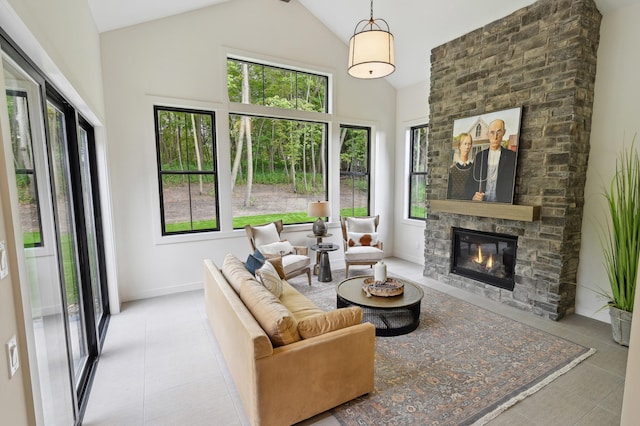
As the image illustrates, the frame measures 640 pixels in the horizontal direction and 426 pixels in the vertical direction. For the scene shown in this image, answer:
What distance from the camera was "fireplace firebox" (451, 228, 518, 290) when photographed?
13.0 ft

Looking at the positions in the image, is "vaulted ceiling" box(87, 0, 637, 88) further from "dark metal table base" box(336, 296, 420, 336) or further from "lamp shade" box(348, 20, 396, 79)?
"dark metal table base" box(336, 296, 420, 336)

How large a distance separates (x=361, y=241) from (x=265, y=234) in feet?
5.42

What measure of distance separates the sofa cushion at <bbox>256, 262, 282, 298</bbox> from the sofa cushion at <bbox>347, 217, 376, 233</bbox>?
266 cm

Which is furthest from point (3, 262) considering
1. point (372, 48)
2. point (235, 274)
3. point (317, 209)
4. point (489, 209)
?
point (489, 209)

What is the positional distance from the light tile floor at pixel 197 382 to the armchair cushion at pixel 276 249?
119 cm

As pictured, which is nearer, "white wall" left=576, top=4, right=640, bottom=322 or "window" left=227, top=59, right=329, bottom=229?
"white wall" left=576, top=4, right=640, bottom=322

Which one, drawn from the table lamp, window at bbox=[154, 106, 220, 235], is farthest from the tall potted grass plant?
window at bbox=[154, 106, 220, 235]

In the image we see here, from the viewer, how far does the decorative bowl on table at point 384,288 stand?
10.3 ft

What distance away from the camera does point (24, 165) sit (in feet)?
5.14

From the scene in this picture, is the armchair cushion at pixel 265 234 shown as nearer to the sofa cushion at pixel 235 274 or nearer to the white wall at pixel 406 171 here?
the sofa cushion at pixel 235 274

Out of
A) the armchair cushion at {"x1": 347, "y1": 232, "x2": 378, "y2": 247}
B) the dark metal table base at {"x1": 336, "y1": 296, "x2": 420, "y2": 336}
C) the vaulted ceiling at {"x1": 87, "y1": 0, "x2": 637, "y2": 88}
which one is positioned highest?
the vaulted ceiling at {"x1": 87, "y1": 0, "x2": 637, "y2": 88}

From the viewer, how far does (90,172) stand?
334 centimetres

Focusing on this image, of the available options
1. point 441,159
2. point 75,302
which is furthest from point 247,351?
point 441,159

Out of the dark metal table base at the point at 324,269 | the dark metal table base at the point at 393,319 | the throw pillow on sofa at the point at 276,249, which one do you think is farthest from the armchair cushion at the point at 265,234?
the dark metal table base at the point at 393,319
